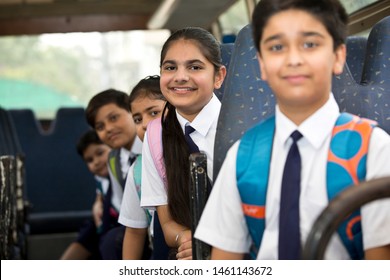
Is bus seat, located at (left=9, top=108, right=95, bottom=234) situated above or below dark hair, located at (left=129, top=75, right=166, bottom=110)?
above

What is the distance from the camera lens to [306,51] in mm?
1614

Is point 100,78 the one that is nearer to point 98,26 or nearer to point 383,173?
point 98,26

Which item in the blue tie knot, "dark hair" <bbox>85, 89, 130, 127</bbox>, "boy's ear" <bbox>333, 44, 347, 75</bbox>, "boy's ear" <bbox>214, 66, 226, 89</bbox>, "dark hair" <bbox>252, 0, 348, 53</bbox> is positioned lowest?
the blue tie knot

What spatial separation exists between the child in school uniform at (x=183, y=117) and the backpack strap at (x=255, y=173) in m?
0.70

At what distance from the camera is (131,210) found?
329 centimetres

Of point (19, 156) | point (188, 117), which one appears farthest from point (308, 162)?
point (19, 156)

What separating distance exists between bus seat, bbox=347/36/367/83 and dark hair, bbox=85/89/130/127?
209cm

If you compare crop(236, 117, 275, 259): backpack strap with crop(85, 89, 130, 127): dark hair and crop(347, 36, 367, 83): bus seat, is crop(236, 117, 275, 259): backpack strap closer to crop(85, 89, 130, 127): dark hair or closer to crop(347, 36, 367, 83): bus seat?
crop(347, 36, 367, 83): bus seat

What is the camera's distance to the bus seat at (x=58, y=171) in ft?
22.3

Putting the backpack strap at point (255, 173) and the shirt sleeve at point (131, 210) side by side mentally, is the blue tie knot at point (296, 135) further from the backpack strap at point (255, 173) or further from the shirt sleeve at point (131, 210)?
the shirt sleeve at point (131, 210)

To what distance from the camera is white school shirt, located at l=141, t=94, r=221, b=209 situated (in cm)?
256

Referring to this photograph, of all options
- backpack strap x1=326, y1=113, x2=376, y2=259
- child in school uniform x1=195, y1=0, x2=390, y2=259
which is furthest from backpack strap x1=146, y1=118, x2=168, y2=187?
backpack strap x1=326, y1=113, x2=376, y2=259

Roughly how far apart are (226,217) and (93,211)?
3701 mm

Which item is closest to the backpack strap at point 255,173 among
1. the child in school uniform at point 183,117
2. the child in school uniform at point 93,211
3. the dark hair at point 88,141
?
the child in school uniform at point 183,117
